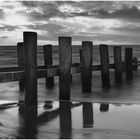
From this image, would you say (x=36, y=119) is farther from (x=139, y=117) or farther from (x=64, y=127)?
(x=139, y=117)

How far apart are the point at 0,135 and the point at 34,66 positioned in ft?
7.42

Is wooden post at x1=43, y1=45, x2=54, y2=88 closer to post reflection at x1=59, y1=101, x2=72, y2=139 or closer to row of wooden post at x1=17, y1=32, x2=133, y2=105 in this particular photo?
row of wooden post at x1=17, y1=32, x2=133, y2=105

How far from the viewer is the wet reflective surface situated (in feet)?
14.6

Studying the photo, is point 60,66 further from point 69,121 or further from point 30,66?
point 69,121

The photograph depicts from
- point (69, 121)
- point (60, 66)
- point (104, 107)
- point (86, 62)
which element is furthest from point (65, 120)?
point (86, 62)

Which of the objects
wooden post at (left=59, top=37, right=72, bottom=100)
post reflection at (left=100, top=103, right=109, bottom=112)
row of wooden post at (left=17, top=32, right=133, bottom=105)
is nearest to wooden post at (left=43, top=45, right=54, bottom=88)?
row of wooden post at (left=17, top=32, right=133, bottom=105)

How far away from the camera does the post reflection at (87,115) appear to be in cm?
495

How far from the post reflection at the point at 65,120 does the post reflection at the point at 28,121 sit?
44 cm

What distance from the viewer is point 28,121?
5219 mm

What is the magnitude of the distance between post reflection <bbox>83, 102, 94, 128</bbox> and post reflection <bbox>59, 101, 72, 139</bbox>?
0.90 feet

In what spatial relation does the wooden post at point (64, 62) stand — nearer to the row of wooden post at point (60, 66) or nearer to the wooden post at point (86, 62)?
the row of wooden post at point (60, 66)

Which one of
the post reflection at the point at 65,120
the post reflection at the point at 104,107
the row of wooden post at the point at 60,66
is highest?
the row of wooden post at the point at 60,66

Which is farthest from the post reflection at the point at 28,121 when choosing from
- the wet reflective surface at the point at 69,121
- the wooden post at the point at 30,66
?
the wooden post at the point at 30,66

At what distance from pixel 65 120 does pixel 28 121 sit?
660 mm
